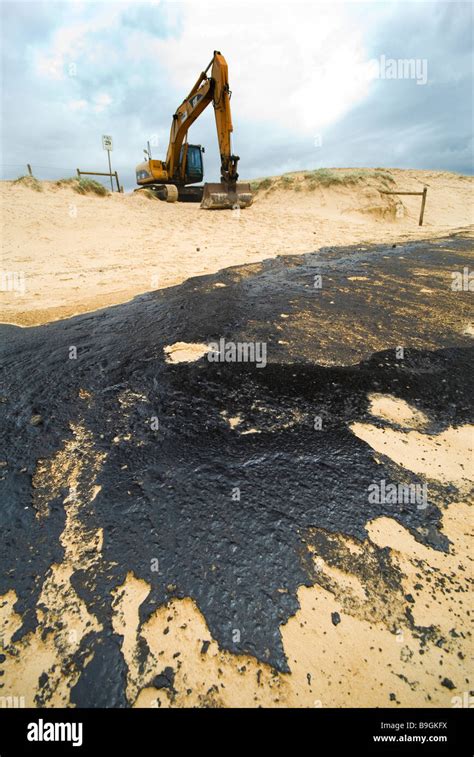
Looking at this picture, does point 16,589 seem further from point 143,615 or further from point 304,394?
point 304,394

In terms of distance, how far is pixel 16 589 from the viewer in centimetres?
129

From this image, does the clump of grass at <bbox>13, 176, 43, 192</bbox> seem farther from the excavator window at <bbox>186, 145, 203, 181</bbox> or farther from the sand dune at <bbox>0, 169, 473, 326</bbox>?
the excavator window at <bbox>186, 145, 203, 181</bbox>

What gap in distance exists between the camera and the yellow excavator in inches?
436

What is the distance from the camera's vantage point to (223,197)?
13180 mm

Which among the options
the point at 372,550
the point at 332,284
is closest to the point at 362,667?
the point at 372,550

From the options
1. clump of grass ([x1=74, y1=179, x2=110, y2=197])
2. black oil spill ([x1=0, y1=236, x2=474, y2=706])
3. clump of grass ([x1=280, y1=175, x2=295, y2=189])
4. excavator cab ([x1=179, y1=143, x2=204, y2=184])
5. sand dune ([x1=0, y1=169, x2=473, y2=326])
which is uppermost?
excavator cab ([x1=179, y1=143, x2=204, y2=184])

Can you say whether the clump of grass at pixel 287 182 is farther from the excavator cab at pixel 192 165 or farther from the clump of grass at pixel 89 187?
the clump of grass at pixel 89 187

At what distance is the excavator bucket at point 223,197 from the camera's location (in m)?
13.1

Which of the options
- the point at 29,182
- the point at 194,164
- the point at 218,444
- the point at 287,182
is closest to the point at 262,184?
the point at 287,182

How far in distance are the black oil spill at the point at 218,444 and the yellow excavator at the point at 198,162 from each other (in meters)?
10.8

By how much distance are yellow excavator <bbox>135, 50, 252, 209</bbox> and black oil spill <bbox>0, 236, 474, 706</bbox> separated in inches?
426

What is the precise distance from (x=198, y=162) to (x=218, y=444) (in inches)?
701
